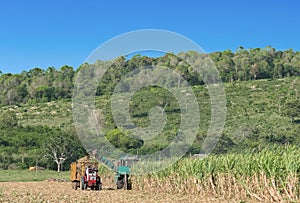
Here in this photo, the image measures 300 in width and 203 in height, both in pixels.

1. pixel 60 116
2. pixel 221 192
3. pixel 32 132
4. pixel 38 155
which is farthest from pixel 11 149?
pixel 221 192

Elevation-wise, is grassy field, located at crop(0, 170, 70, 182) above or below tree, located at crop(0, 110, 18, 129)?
below

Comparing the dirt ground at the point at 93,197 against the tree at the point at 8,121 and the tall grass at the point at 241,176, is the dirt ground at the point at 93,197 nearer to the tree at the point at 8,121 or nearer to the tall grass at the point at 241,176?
the tall grass at the point at 241,176

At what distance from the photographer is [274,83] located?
91000 millimetres

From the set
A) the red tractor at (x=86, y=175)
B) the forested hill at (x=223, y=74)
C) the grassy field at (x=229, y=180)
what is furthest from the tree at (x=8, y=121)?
the grassy field at (x=229, y=180)

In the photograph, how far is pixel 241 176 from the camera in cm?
1830

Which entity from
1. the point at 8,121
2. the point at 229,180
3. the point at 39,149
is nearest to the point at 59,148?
the point at 39,149

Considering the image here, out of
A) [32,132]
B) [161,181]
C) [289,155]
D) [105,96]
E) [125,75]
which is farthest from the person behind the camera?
[32,132]

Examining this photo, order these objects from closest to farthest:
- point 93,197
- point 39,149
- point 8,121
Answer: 1. point 93,197
2. point 39,149
3. point 8,121

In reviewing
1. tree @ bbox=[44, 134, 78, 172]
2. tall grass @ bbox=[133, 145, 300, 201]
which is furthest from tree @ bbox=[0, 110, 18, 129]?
tall grass @ bbox=[133, 145, 300, 201]

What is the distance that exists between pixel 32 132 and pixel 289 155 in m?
62.7

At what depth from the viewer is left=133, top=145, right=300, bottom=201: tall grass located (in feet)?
51.8

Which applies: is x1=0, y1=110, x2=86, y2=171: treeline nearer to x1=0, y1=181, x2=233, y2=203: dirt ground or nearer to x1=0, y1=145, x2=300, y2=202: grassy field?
x1=0, y1=181, x2=233, y2=203: dirt ground

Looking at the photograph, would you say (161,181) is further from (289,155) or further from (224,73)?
(224,73)

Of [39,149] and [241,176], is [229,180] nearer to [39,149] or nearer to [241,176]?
[241,176]
